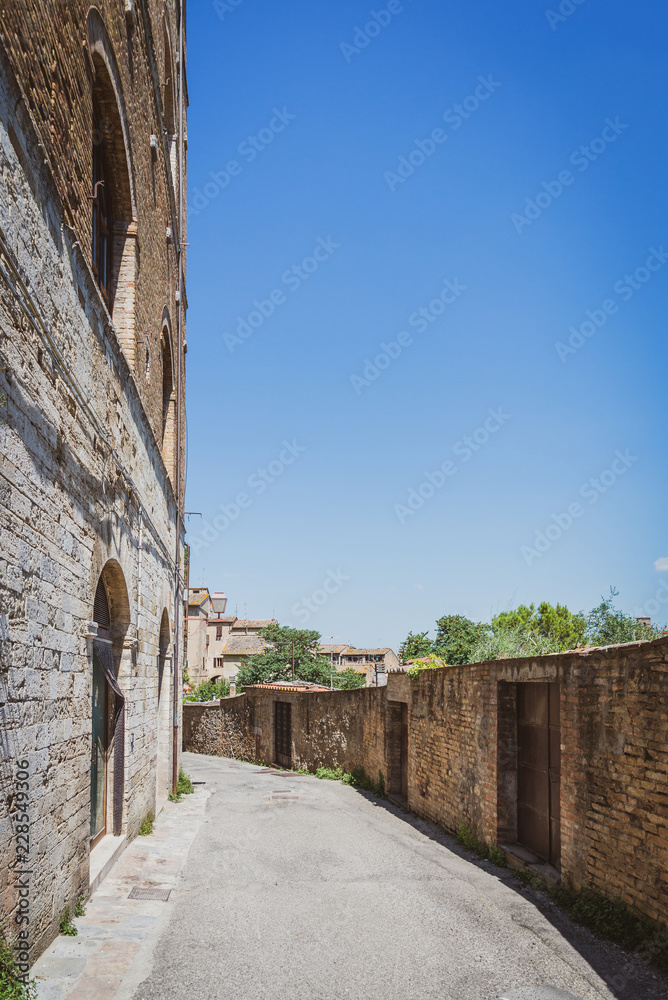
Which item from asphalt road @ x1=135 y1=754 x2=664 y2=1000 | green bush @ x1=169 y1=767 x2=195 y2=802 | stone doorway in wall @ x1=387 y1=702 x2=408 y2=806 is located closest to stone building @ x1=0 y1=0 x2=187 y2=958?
asphalt road @ x1=135 y1=754 x2=664 y2=1000

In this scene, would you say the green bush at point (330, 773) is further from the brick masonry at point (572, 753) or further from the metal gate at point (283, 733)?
the metal gate at point (283, 733)

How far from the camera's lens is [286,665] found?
42344 mm

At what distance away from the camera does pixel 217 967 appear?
187 inches

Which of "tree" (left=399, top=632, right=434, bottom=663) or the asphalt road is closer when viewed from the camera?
the asphalt road

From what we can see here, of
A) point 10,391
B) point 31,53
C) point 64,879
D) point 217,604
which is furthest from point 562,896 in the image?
point 217,604

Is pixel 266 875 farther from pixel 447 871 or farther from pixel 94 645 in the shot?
pixel 94 645

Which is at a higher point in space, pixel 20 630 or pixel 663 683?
pixel 20 630

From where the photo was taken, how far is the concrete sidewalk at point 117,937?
14.0ft

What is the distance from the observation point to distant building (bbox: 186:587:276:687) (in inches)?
2199

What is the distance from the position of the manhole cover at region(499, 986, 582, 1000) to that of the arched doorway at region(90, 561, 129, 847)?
3818mm

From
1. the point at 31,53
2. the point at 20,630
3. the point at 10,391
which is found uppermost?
the point at 31,53

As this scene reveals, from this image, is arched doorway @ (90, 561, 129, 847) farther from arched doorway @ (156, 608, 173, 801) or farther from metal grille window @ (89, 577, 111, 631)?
arched doorway @ (156, 608, 173, 801)

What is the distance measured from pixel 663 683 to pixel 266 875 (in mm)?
4331

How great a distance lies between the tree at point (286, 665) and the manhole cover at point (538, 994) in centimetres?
3641
